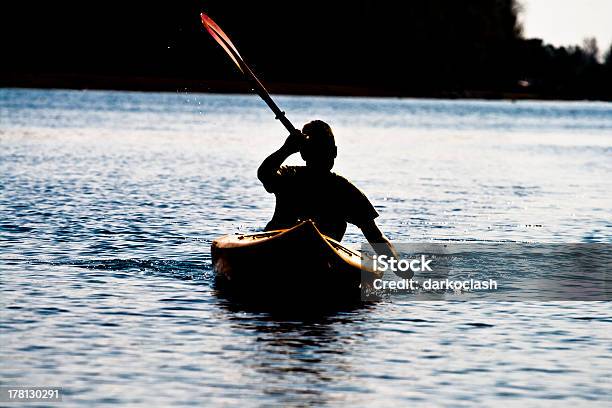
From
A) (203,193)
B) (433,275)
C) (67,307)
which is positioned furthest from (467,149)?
(67,307)

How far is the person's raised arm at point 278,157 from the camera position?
1817cm

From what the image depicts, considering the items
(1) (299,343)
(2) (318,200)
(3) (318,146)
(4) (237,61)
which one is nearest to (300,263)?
(2) (318,200)

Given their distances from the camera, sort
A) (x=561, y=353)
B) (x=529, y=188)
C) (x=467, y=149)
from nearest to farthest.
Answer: (x=561, y=353) → (x=529, y=188) → (x=467, y=149)

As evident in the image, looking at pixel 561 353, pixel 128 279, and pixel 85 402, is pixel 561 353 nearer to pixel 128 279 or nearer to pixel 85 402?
pixel 85 402

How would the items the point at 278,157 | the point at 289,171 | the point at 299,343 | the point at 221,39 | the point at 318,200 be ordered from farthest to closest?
the point at 221,39 < the point at 318,200 < the point at 289,171 < the point at 278,157 < the point at 299,343

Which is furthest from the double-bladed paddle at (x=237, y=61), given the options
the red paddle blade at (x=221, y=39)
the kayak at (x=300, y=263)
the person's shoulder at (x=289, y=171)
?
the kayak at (x=300, y=263)

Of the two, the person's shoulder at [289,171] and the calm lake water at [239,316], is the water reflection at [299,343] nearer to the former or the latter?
the calm lake water at [239,316]

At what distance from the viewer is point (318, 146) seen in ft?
60.3

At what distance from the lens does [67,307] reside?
1858 cm

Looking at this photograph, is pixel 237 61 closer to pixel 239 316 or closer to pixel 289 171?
pixel 289 171

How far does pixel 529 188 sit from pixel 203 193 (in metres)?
11.0

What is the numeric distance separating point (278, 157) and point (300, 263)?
4.44ft

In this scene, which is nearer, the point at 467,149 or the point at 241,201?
the point at 241,201

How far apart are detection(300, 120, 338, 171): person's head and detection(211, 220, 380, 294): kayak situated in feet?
2.57
